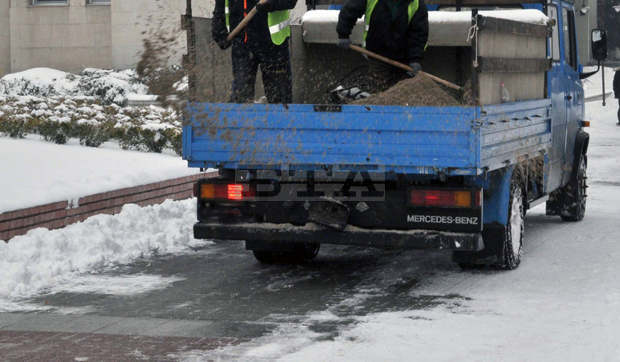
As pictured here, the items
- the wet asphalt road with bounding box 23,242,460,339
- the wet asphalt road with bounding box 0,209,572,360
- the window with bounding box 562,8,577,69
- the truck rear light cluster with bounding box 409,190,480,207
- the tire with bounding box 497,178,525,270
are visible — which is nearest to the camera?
the wet asphalt road with bounding box 0,209,572,360

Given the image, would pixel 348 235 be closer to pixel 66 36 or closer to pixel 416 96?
pixel 416 96

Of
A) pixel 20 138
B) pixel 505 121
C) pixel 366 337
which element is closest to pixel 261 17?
pixel 505 121

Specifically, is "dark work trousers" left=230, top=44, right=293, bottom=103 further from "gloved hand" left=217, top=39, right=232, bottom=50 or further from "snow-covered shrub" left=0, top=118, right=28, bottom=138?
"snow-covered shrub" left=0, top=118, right=28, bottom=138

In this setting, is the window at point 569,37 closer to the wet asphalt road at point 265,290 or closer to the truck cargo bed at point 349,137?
the wet asphalt road at point 265,290

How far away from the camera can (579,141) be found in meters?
11.6

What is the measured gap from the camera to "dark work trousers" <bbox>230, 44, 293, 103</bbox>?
9.30 meters

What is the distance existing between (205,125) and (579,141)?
5.05m

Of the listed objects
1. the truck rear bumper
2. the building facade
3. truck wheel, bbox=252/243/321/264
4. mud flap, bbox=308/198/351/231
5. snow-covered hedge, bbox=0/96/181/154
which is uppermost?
the building facade

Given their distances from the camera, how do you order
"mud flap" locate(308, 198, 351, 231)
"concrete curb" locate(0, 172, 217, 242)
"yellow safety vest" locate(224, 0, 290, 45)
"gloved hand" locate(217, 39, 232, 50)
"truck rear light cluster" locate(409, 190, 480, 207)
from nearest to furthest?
"truck rear light cluster" locate(409, 190, 480, 207), "mud flap" locate(308, 198, 351, 231), "concrete curb" locate(0, 172, 217, 242), "gloved hand" locate(217, 39, 232, 50), "yellow safety vest" locate(224, 0, 290, 45)

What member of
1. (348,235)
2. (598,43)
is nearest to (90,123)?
(598,43)

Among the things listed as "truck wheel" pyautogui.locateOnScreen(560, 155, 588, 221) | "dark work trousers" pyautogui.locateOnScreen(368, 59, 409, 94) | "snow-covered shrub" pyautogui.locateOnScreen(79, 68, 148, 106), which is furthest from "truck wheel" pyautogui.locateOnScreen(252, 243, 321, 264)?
"snow-covered shrub" pyautogui.locateOnScreen(79, 68, 148, 106)

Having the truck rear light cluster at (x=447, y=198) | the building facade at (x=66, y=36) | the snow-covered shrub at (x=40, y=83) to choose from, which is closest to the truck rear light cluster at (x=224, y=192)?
the truck rear light cluster at (x=447, y=198)

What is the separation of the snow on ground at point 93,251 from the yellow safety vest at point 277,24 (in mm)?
2040

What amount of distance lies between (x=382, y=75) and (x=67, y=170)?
3416 millimetres
